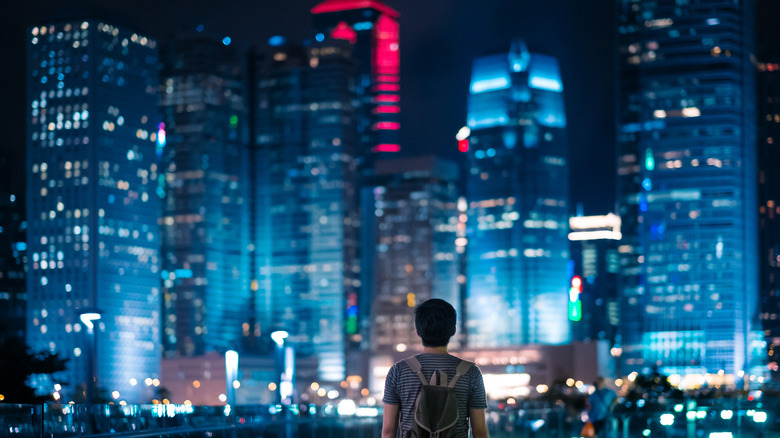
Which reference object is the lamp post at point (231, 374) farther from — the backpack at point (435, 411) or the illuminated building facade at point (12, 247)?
the illuminated building facade at point (12, 247)

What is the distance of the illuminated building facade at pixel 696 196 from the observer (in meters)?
176

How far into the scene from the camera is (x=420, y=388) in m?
8.02

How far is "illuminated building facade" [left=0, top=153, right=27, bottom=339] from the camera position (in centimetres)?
15225

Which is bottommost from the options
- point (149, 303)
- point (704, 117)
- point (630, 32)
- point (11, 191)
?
point (149, 303)

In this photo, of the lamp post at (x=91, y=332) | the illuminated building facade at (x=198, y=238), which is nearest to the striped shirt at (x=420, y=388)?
the lamp post at (x=91, y=332)

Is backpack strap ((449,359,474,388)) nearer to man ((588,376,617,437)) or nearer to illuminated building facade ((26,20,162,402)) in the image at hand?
man ((588,376,617,437))

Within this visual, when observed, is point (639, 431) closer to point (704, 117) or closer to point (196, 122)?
point (704, 117)

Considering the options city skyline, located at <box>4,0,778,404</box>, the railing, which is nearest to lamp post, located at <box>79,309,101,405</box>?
the railing

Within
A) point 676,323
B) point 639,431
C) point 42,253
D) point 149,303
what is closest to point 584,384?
point 676,323

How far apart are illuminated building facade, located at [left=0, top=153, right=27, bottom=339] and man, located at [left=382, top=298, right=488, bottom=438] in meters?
149

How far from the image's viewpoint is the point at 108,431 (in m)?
20.8

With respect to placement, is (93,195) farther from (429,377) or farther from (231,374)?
(429,377)

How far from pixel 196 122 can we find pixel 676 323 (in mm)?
74624

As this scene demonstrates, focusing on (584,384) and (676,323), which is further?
(676,323)
